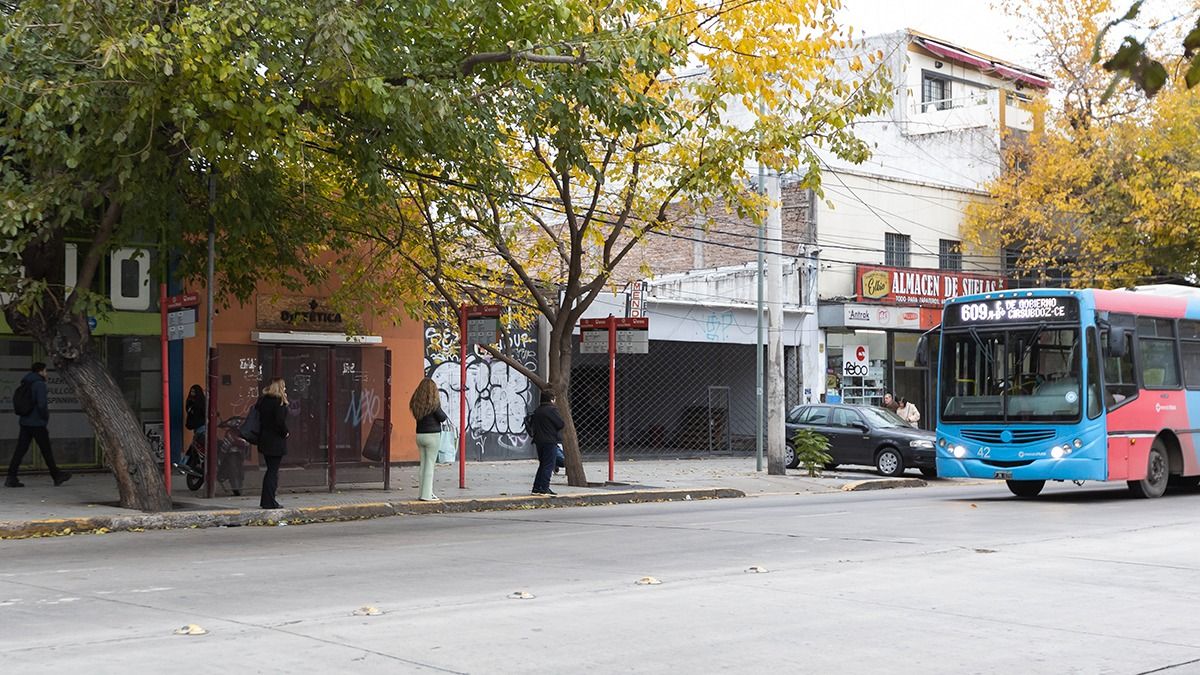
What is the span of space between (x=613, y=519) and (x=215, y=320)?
355 inches

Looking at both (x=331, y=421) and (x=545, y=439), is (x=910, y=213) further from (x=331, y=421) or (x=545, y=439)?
(x=331, y=421)

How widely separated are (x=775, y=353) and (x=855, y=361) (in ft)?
38.3

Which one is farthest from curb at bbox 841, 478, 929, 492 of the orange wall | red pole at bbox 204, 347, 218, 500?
red pole at bbox 204, 347, 218, 500

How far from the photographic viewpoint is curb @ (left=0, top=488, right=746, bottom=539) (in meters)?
14.9

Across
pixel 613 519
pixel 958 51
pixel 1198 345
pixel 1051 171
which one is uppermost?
pixel 958 51

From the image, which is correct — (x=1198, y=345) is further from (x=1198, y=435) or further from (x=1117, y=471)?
(x=1117, y=471)

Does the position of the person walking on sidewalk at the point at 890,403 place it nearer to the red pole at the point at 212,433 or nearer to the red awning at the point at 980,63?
the red awning at the point at 980,63

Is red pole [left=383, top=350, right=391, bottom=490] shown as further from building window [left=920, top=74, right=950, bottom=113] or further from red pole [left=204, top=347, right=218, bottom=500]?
building window [left=920, top=74, right=950, bottom=113]

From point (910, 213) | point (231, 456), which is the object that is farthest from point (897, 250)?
point (231, 456)

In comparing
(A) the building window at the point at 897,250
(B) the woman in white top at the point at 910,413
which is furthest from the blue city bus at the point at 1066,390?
(A) the building window at the point at 897,250

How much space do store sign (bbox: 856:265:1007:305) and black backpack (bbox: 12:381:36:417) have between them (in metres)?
23.3

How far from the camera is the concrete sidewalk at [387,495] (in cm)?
1570

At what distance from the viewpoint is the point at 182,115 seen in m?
13.1

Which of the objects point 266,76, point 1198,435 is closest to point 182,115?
point 266,76
